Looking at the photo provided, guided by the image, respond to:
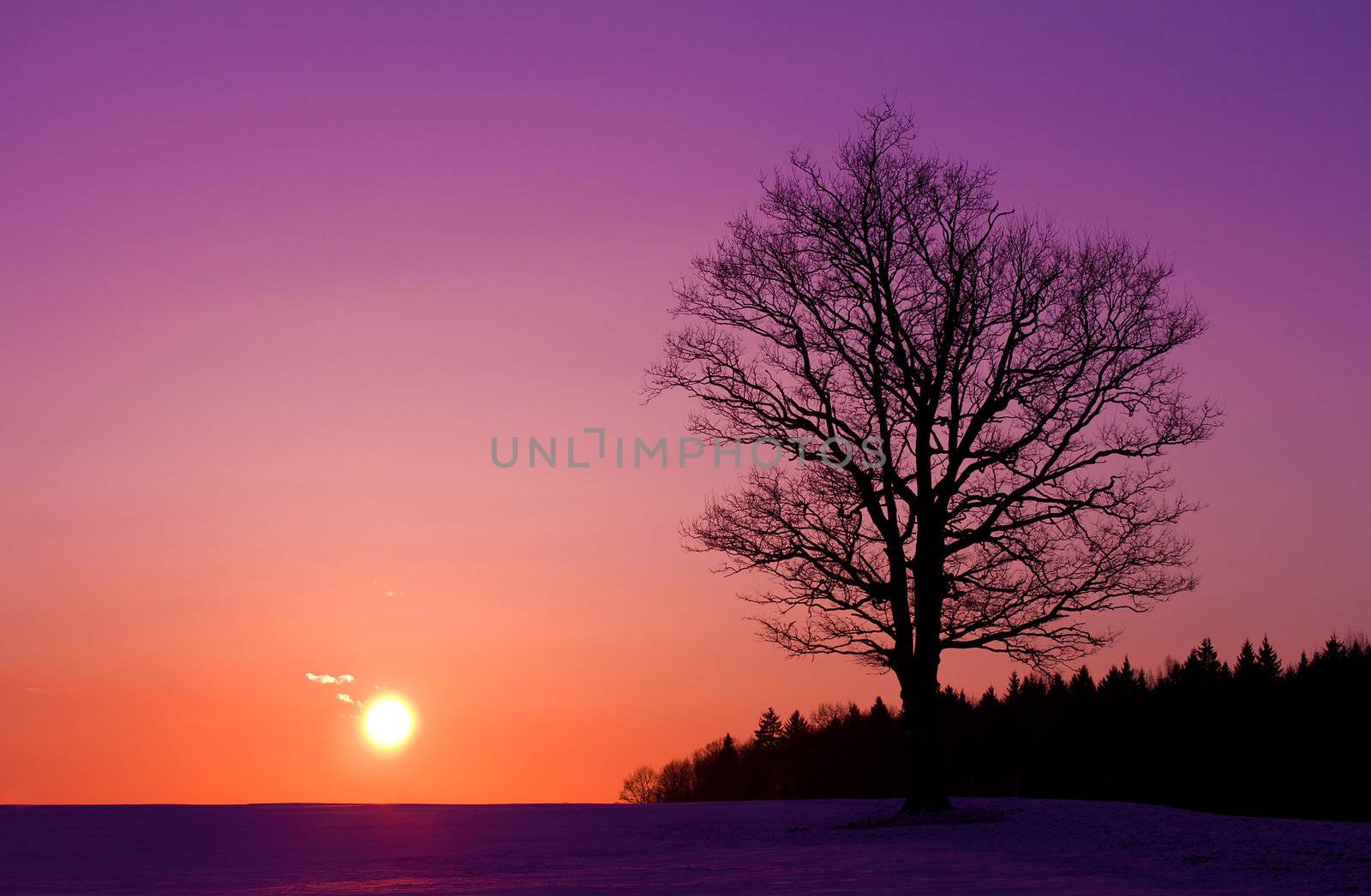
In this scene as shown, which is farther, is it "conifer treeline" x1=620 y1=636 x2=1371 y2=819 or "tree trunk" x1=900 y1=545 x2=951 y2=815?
"conifer treeline" x1=620 y1=636 x2=1371 y2=819

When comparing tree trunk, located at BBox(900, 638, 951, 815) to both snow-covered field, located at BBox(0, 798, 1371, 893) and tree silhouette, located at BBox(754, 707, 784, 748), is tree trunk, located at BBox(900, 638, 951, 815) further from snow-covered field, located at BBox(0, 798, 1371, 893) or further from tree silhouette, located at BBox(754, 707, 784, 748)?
tree silhouette, located at BBox(754, 707, 784, 748)

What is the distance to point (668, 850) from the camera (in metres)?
20.9

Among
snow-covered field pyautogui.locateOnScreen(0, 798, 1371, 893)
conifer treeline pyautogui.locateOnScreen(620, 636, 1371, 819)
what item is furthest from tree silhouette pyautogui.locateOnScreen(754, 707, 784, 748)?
snow-covered field pyautogui.locateOnScreen(0, 798, 1371, 893)

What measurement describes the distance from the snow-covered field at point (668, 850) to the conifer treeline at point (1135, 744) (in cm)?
3881

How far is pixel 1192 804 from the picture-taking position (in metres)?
83.7

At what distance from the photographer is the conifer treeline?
73562 mm

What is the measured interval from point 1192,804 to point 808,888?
79229 mm

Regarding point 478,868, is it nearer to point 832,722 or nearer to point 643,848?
point 643,848

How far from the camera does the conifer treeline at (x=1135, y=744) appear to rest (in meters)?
73.6

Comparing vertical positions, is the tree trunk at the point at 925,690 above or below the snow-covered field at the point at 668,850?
above

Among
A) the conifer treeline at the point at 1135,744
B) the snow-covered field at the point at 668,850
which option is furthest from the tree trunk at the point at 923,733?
the conifer treeline at the point at 1135,744

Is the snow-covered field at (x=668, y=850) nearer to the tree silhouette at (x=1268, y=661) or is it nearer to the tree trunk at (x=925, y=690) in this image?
the tree trunk at (x=925, y=690)

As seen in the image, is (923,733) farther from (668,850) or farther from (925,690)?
(668,850)

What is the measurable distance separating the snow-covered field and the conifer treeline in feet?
127
